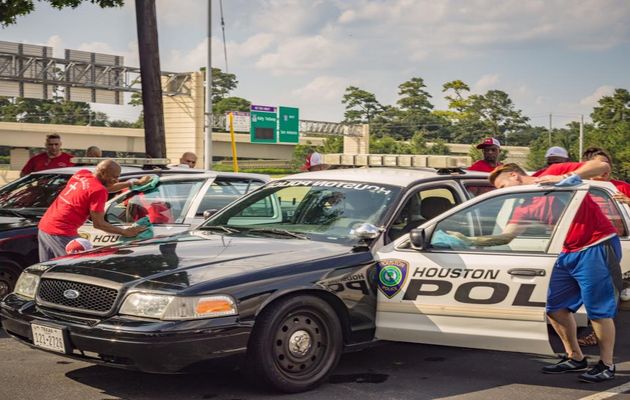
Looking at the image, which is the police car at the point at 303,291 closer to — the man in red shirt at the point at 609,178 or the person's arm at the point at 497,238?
the person's arm at the point at 497,238

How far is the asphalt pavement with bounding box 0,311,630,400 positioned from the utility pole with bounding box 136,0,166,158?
24.2 ft

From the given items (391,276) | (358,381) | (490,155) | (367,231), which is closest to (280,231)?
(367,231)

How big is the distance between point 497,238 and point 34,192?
5.19 metres

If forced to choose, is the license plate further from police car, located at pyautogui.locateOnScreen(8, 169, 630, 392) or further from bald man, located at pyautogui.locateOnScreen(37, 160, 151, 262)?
bald man, located at pyautogui.locateOnScreen(37, 160, 151, 262)

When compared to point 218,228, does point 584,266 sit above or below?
below

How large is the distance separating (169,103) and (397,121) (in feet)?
231

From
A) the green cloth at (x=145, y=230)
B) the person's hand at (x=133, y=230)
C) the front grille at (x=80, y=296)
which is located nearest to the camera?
the front grille at (x=80, y=296)

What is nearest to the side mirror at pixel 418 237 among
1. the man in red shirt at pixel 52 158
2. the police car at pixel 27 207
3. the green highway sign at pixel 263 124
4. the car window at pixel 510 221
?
the car window at pixel 510 221

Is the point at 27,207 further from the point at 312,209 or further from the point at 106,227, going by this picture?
the point at 312,209

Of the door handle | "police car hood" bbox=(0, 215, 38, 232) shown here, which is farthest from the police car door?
"police car hood" bbox=(0, 215, 38, 232)

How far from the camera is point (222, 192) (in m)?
8.92

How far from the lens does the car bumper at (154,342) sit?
486 centimetres

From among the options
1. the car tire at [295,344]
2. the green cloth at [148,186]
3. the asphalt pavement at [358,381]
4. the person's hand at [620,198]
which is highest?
the green cloth at [148,186]

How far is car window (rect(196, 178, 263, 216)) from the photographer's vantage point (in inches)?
340
